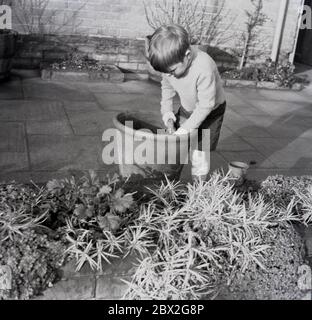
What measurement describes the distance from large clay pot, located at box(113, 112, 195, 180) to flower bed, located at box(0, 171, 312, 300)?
0.15 m

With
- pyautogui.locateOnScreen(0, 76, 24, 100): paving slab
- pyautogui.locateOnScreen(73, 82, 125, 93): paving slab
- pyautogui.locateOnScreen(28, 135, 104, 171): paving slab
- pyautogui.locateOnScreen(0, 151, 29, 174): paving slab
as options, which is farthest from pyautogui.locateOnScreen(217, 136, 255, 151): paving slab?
pyautogui.locateOnScreen(0, 76, 24, 100): paving slab

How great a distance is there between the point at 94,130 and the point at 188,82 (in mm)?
2153

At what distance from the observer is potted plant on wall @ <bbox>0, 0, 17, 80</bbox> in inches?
247

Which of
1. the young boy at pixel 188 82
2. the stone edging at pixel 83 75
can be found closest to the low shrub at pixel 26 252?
the young boy at pixel 188 82

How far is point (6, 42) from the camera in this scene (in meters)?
6.30

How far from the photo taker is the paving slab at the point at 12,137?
4.27m

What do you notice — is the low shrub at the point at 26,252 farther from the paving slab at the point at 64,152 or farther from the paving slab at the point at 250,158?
the paving slab at the point at 250,158

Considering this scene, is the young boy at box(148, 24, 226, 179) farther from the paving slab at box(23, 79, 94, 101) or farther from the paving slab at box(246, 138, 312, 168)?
the paving slab at box(23, 79, 94, 101)

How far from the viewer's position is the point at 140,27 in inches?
306

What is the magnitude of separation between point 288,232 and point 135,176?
100cm

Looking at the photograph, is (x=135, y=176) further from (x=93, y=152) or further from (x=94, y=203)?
(x=93, y=152)

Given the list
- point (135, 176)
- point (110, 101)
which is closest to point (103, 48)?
point (110, 101)

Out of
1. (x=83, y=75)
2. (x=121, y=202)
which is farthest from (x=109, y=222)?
(x=83, y=75)

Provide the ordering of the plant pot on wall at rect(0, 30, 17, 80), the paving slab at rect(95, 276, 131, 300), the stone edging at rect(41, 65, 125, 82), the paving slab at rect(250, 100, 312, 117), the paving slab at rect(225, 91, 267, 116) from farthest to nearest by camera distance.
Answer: the stone edging at rect(41, 65, 125, 82) < the paving slab at rect(250, 100, 312, 117) < the paving slab at rect(225, 91, 267, 116) < the plant pot on wall at rect(0, 30, 17, 80) < the paving slab at rect(95, 276, 131, 300)
